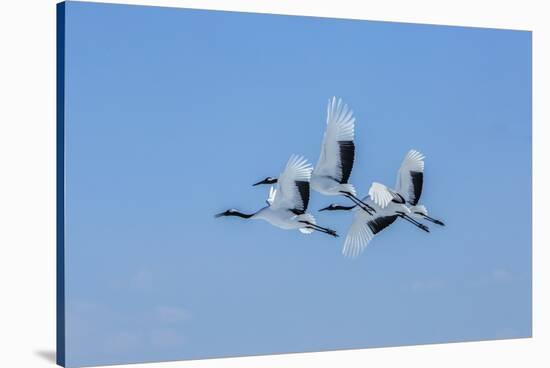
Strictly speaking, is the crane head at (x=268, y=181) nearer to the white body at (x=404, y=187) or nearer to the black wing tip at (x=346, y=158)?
the black wing tip at (x=346, y=158)

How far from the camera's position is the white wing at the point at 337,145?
928cm

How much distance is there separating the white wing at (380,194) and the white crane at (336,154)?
0.20 metres

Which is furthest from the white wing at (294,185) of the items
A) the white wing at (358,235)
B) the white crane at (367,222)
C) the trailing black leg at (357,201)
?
the white wing at (358,235)

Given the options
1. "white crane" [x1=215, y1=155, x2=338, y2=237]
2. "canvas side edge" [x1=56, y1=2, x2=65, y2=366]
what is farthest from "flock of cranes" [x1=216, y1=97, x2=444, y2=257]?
"canvas side edge" [x1=56, y1=2, x2=65, y2=366]

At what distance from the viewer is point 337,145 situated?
366 inches

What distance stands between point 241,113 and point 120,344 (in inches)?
70.3

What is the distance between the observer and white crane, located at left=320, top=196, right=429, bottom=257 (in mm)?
9422

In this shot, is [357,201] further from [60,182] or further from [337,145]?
[60,182]

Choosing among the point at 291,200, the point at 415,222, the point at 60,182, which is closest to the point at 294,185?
the point at 291,200

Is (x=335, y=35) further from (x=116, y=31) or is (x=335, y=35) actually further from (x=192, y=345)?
(x=192, y=345)

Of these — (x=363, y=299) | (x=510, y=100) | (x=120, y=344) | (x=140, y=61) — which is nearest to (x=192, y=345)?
(x=120, y=344)

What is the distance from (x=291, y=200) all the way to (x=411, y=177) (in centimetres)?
99

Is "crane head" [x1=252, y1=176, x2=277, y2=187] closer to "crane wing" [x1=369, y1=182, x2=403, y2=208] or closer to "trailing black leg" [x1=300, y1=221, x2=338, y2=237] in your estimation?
"trailing black leg" [x1=300, y1=221, x2=338, y2=237]

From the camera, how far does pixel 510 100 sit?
10.1 metres
